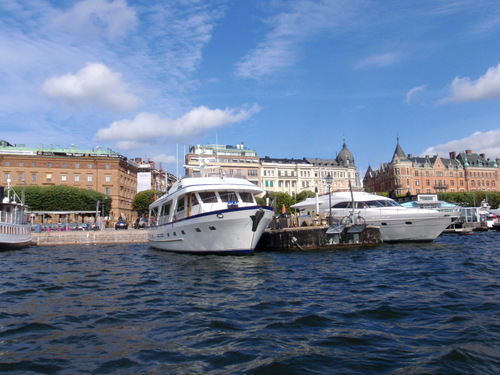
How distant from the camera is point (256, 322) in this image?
8.63m

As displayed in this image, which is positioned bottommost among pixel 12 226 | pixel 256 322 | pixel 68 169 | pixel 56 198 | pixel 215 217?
pixel 256 322

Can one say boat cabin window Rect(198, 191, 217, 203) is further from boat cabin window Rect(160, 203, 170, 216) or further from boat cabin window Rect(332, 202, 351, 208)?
boat cabin window Rect(332, 202, 351, 208)

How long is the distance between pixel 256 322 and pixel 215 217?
12496 mm

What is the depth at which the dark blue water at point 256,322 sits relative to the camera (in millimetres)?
6184

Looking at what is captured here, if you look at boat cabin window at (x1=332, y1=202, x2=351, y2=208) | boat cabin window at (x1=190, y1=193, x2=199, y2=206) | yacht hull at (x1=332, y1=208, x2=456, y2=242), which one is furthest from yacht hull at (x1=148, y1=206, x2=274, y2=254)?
boat cabin window at (x1=332, y1=202, x2=351, y2=208)

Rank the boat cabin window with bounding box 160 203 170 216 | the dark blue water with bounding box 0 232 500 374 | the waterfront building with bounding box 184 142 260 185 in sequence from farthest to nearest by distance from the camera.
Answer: the waterfront building with bounding box 184 142 260 185 < the boat cabin window with bounding box 160 203 170 216 < the dark blue water with bounding box 0 232 500 374

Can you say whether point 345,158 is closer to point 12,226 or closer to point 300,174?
point 300,174

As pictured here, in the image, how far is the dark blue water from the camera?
6.18 m

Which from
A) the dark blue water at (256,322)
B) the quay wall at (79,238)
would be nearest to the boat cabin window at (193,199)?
the dark blue water at (256,322)

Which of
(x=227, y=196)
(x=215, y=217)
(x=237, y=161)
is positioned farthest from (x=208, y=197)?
(x=237, y=161)

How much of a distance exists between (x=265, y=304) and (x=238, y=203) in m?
13.0

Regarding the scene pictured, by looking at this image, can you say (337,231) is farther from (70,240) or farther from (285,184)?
(285,184)

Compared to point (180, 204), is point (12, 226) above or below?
A: below

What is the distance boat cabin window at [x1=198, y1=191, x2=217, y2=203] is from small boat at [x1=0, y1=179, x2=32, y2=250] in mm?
18862
